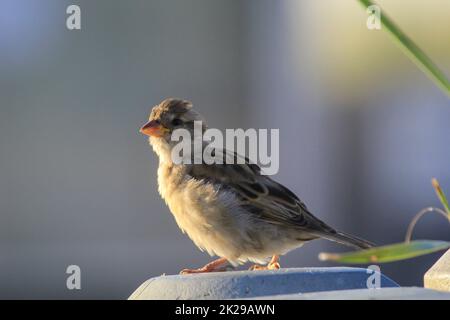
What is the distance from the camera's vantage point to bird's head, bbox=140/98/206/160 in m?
5.16

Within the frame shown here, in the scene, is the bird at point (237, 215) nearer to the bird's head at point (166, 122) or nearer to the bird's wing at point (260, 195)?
the bird's wing at point (260, 195)

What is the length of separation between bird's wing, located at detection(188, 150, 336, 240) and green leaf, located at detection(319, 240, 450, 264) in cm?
303

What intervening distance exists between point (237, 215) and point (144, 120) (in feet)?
19.4

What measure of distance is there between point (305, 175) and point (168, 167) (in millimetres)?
5658

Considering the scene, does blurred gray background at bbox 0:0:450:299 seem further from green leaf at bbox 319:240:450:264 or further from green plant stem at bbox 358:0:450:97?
green leaf at bbox 319:240:450:264

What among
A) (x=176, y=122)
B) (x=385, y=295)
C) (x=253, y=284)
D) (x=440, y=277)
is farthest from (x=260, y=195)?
(x=385, y=295)

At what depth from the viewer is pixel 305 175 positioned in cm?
1059

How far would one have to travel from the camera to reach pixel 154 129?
5.13 meters

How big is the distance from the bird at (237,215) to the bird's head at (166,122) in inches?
6.8

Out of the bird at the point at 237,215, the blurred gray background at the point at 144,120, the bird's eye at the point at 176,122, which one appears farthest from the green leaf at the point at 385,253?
the blurred gray background at the point at 144,120

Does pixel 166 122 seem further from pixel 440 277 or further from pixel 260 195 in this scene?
pixel 440 277

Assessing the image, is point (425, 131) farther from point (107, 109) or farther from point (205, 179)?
point (205, 179)
